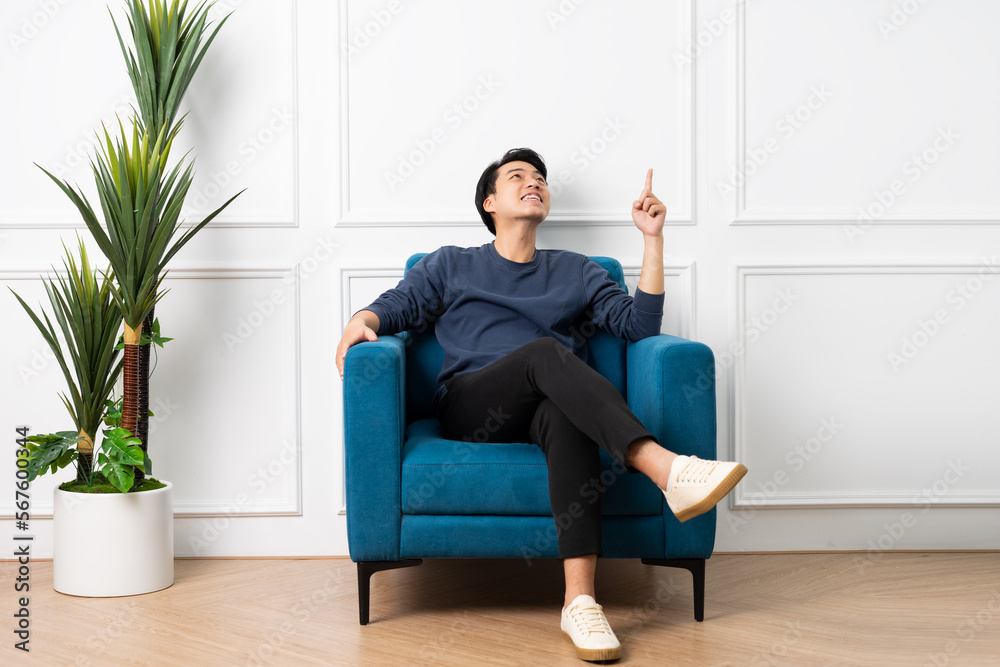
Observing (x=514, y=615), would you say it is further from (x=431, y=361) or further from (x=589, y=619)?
(x=431, y=361)

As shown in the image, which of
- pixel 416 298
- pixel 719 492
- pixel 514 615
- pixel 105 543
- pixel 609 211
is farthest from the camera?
pixel 609 211

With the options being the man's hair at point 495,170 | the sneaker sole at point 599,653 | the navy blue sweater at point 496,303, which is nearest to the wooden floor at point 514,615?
the sneaker sole at point 599,653

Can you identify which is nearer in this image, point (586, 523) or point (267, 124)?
point (586, 523)

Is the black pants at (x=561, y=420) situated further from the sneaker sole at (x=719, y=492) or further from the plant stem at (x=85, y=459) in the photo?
the plant stem at (x=85, y=459)

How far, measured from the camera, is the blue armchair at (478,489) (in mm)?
1597

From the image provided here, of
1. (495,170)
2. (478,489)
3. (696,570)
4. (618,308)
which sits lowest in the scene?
(696,570)

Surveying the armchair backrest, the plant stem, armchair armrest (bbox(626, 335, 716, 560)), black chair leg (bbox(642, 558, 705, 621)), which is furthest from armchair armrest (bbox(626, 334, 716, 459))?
the plant stem

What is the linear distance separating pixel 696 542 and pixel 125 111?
2.03m

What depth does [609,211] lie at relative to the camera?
2.29 m

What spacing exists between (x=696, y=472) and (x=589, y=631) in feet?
1.24

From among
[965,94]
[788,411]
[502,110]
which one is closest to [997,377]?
[788,411]

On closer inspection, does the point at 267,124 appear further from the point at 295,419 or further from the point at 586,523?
the point at 586,523

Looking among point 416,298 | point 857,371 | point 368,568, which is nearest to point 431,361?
point 416,298

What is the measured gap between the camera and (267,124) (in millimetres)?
2248
